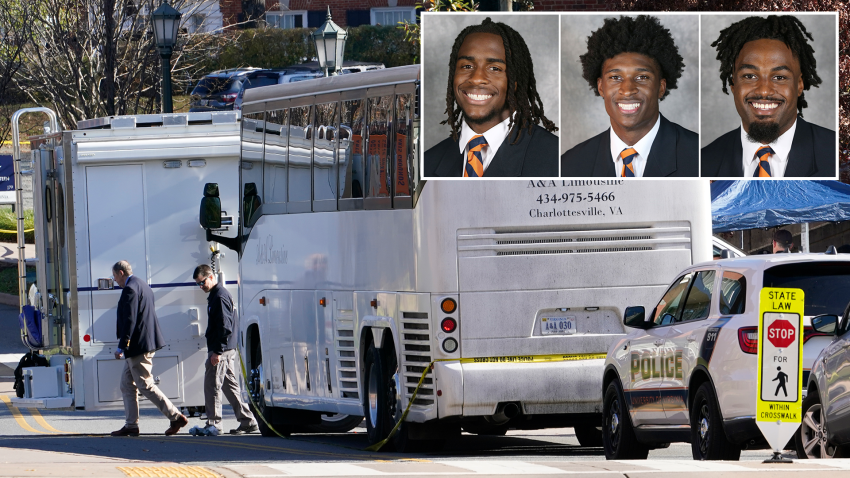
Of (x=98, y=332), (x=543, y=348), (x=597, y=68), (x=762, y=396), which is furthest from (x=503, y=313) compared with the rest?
(x=98, y=332)

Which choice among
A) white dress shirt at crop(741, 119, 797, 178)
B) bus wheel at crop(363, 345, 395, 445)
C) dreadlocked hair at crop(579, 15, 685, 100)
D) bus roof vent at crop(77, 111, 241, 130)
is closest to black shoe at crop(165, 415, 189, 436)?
bus wheel at crop(363, 345, 395, 445)

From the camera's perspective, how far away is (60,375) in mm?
15727

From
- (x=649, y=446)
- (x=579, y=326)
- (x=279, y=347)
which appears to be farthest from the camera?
(x=279, y=347)

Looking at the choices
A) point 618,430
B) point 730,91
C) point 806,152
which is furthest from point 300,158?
point 806,152

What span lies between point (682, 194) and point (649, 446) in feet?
7.50

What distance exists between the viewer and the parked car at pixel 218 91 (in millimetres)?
34750

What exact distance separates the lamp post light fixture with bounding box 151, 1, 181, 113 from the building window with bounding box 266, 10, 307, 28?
31820 millimetres

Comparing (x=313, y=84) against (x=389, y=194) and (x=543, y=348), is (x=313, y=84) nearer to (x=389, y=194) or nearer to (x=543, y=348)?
(x=389, y=194)

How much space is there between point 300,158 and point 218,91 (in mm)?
21746

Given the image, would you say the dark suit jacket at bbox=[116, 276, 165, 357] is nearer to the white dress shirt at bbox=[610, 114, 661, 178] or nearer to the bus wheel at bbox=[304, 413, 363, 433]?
the bus wheel at bbox=[304, 413, 363, 433]

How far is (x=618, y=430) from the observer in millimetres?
10938

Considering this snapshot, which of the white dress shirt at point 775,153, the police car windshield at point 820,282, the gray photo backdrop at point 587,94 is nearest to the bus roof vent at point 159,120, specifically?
the gray photo backdrop at point 587,94

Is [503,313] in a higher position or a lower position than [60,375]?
higher

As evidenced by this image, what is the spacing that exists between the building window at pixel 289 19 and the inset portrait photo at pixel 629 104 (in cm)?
4222
